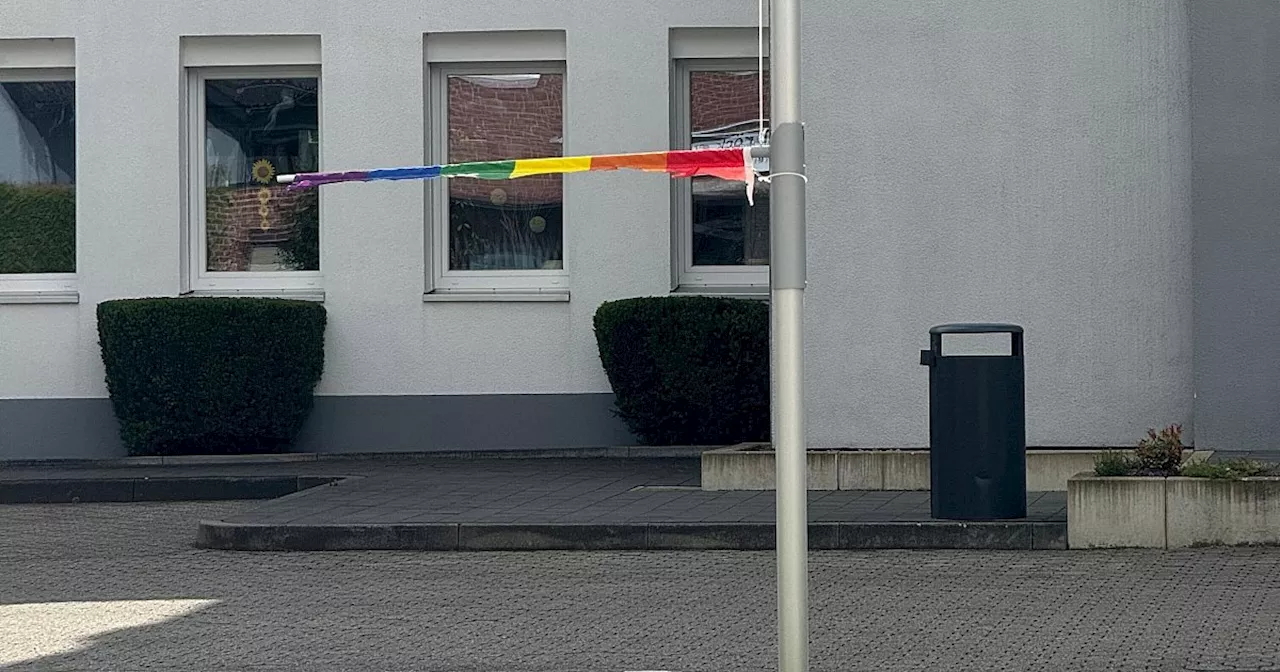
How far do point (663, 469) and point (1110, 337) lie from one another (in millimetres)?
3909

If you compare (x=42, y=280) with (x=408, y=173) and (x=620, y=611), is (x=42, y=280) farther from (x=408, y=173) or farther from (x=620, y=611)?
(x=408, y=173)

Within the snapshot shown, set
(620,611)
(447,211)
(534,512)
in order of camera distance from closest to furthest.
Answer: (620,611) → (534,512) → (447,211)

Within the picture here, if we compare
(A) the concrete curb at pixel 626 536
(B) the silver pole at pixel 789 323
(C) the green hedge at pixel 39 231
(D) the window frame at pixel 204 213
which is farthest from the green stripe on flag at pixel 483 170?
(C) the green hedge at pixel 39 231

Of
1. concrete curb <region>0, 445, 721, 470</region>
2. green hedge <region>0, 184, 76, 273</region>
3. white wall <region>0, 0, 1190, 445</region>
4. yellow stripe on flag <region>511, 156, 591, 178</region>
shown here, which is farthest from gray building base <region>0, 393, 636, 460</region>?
yellow stripe on flag <region>511, 156, 591, 178</region>

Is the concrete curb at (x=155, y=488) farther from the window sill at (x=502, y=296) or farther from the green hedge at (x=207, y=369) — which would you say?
the window sill at (x=502, y=296)

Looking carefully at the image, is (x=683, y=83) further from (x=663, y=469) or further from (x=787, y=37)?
(x=787, y=37)

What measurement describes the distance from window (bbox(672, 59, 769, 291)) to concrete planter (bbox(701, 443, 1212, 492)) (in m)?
4.77

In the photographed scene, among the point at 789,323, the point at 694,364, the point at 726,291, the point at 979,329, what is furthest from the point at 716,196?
the point at 789,323

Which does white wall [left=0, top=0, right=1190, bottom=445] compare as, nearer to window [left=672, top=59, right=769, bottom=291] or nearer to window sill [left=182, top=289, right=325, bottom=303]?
window [left=672, top=59, right=769, bottom=291]

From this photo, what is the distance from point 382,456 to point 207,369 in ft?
→ 5.86

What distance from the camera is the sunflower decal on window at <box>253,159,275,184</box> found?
1759 centimetres

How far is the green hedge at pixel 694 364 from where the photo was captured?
15.7 m

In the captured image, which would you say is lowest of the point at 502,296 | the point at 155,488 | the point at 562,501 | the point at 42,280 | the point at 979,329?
the point at 155,488

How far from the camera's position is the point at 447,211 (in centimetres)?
1734
